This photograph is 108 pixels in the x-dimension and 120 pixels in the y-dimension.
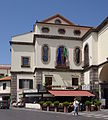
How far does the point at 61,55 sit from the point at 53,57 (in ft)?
4.59

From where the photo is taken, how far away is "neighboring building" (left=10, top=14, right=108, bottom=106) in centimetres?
4488

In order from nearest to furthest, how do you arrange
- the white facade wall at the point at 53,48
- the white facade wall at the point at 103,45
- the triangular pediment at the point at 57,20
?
the white facade wall at the point at 103,45 → the white facade wall at the point at 53,48 → the triangular pediment at the point at 57,20

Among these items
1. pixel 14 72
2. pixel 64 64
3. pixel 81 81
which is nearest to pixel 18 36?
pixel 14 72

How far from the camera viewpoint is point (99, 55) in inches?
1606

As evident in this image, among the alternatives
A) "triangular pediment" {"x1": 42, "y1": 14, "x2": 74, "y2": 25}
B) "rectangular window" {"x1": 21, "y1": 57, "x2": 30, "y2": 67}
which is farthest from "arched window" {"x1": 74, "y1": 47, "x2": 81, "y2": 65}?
"rectangular window" {"x1": 21, "y1": 57, "x2": 30, "y2": 67}

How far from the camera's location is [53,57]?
46.4 metres

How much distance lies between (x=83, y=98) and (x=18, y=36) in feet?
54.0

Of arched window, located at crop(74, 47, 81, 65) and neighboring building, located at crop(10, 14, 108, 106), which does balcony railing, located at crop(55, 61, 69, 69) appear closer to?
neighboring building, located at crop(10, 14, 108, 106)

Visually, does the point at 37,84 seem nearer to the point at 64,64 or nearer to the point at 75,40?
the point at 64,64

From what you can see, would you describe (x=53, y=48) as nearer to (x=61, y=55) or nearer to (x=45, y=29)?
(x=61, y=55)

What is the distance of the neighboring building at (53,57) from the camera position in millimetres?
44875

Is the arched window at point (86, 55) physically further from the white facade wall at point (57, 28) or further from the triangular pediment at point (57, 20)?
the triangular pediment at point (57, 20)

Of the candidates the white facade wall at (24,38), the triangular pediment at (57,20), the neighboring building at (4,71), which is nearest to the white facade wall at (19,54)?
the white facade wall at (24,38)

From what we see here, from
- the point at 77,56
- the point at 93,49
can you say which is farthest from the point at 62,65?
the point at 93,49
